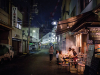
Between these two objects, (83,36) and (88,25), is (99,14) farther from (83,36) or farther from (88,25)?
(83,36)

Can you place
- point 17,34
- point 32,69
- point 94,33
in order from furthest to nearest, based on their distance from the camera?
point 17,34, point 32,69, point 94,33

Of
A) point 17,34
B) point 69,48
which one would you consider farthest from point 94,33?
point 17,34

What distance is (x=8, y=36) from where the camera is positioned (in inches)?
660

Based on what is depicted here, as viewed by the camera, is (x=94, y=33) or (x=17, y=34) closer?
(x=94, y=33)

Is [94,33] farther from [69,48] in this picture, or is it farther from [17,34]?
[17,34]

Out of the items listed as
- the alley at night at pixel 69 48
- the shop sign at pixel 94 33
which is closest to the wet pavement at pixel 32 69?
the alley at night at pixel 69 48

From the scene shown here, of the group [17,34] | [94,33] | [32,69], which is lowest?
[32,69]

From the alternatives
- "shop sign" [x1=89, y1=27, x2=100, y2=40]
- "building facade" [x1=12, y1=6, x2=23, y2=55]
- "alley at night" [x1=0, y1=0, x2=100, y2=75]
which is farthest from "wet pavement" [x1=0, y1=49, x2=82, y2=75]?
"building facade" [x1=12, y1=6, x2=23, y2=55]

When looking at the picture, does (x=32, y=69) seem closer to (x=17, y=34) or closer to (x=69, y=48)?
(x=69, y=48)

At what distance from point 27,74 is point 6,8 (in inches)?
524

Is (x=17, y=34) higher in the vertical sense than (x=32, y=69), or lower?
higher

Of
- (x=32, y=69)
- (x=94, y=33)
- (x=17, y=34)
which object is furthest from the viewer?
(x=17, y=34)

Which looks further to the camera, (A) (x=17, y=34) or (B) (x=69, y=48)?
(A) (x=17, y=34)

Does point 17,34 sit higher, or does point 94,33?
point 17,34
